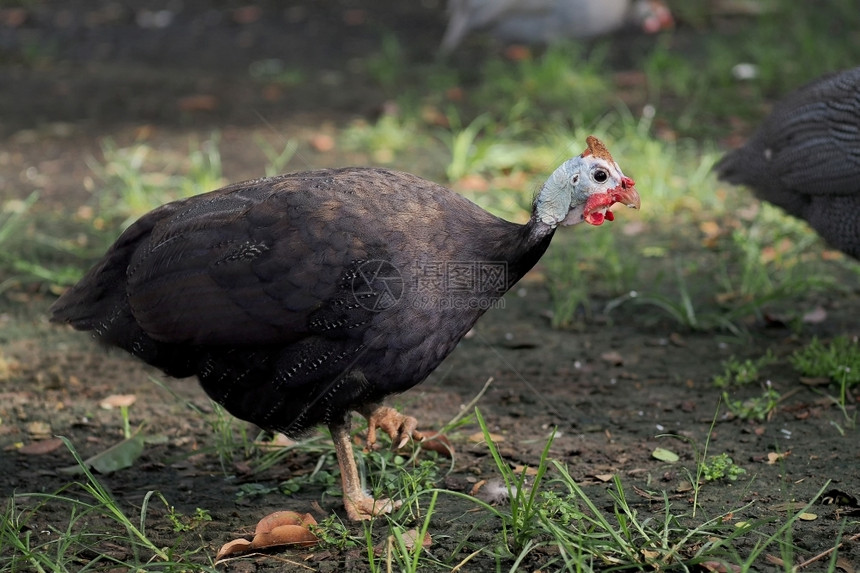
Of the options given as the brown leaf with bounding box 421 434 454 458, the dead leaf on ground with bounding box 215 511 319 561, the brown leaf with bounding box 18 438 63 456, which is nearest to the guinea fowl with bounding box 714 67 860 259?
the brown leaf with bounding box 421 434 454 458

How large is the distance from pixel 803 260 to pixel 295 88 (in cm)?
421

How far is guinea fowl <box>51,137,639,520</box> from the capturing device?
2828 millimetres

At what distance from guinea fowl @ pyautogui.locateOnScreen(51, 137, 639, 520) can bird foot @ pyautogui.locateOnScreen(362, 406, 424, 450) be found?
6.9 inches

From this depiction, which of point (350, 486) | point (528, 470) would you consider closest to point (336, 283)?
point (350, 486)

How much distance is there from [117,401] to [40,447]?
1.19 ft

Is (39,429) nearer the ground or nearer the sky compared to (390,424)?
nearer the ground

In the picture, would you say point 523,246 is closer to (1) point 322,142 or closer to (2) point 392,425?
(2) point 392,425

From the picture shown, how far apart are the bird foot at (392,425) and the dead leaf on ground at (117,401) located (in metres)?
1.01

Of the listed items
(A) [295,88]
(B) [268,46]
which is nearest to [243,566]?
(A) [295,88]

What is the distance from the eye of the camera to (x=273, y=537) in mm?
2756

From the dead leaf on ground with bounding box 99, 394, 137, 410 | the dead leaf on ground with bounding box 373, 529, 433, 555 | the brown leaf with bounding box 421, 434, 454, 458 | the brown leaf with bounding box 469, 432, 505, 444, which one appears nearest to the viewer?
the dead leaf on ground with bounding box 373, 529, 433, 555

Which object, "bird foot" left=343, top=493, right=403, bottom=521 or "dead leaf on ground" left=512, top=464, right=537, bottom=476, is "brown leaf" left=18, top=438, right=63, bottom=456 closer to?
"bird foot" left=343, top=493, right=403, bottom=521

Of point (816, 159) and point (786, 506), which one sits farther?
point (816, 159)

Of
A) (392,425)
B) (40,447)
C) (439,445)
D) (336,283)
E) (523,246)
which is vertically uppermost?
(523,246)
